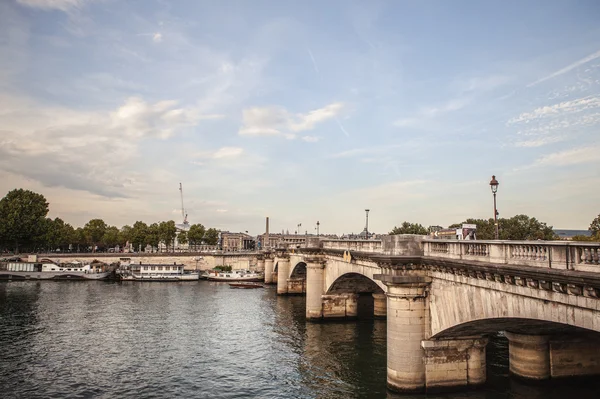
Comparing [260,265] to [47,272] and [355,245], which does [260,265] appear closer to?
[47,272]

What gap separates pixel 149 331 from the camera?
141 feet

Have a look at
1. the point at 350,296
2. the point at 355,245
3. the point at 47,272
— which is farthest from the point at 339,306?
the point at 47,272

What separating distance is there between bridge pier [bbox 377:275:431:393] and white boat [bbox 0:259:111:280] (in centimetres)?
9232

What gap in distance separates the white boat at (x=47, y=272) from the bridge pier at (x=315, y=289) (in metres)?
69.6

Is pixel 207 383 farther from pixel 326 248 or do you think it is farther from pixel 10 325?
pixel 10 325

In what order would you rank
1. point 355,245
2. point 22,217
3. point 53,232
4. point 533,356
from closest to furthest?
point 533,356
point 355,245
point 22,217
point 53,232

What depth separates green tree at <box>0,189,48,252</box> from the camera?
11275 cm

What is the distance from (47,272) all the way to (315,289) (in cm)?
7903

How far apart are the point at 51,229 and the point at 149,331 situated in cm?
10414

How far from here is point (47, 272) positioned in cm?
9869

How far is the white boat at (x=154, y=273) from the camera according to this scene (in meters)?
98.1

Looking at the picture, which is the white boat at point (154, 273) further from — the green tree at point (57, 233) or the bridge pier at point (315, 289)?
the bridge pier at point (315, 289)

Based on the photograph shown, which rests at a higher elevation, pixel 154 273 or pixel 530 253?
pixel 530 253

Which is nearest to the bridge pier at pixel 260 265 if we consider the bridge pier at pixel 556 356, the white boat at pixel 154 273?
the white boat at pixel 154 273
